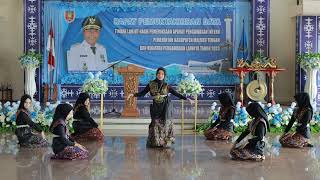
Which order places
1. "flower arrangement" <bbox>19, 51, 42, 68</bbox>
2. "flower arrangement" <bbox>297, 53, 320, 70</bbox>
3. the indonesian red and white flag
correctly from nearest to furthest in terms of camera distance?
"flower arrangement" <bbox>297, 53, 320, 70</bbox>
"flower arrangement" <bbox>19, 51, 42, 68</bbox>
the indonesian red and white flag

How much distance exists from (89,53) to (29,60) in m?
1.72

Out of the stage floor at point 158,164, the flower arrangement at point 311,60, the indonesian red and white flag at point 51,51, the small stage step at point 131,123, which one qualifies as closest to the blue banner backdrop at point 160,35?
the indonesian red and white flag at point 51,51

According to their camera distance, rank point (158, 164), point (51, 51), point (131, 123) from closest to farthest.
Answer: point (158, 164) < point (131, 123) < point (51, 51)

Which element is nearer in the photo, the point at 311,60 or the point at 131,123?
the point at 131,123

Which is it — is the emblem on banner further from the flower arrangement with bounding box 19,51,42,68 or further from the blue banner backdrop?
the flower arrangement with bounding box 19,51,42,68

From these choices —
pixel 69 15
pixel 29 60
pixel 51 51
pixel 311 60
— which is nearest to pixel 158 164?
pixel 311 60

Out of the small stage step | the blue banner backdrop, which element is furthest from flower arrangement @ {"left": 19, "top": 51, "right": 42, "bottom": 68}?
the small stage step

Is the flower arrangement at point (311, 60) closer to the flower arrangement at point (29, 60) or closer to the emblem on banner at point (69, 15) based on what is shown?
the emblem on banner at point (69, 15)

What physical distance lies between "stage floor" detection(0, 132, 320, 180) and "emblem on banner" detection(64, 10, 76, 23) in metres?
6.49

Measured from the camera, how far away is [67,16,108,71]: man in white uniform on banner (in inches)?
586

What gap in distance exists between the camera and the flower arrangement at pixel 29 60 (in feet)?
45.8

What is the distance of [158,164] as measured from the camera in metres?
6.98

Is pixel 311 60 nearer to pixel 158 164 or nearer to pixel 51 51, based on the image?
pixel 51 51

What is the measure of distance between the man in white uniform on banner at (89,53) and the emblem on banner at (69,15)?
0.50m
